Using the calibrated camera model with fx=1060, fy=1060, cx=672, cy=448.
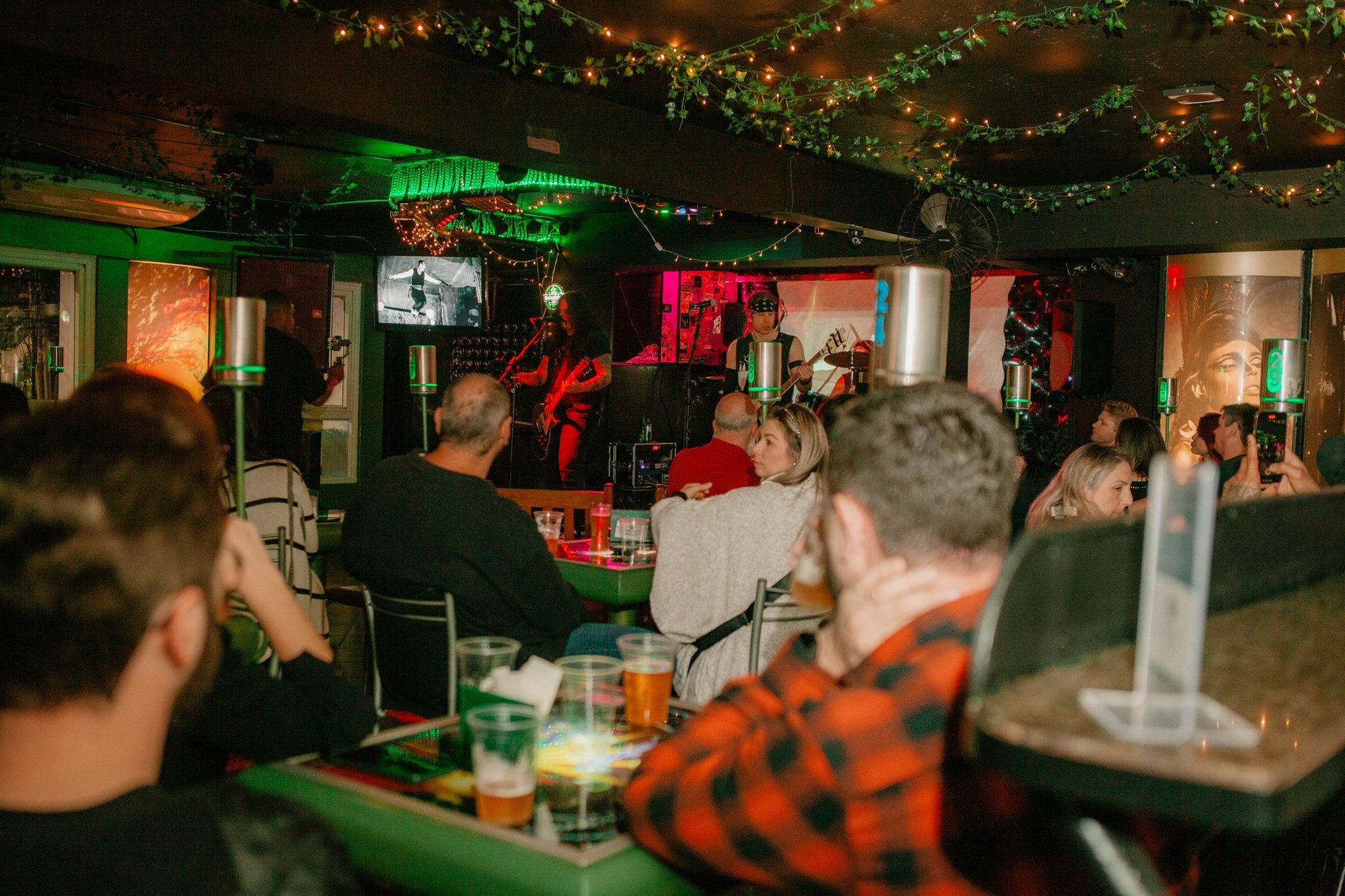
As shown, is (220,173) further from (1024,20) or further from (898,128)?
(1024,20)

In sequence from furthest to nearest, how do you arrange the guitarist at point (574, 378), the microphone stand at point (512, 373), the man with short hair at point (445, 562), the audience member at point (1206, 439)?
the microphone stand at point (512, 373) < the guitarist at point (574, 378) < the audience member at point (1206, 439) < the man with short hair at point (445, 562)

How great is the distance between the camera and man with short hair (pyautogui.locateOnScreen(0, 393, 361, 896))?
0.93 m

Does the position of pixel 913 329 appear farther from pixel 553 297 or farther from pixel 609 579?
pixel 553 297

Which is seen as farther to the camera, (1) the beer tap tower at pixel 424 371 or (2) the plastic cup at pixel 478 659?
(1) the beer tap tower at pixel 424 371

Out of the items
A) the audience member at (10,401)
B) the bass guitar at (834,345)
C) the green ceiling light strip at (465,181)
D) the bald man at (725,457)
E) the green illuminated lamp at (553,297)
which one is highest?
the green ceiling light strip at (465,181)

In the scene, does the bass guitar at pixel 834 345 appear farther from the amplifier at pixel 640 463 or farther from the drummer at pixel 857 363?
the amplifier at pixel 640 463

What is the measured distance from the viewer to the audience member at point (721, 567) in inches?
132

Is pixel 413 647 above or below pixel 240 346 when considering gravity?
below

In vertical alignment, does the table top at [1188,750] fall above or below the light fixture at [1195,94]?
below

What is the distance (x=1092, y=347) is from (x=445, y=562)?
23.8 ft

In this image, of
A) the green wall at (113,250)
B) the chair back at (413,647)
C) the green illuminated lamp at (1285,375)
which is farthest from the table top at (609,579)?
the green wall at (113,250)

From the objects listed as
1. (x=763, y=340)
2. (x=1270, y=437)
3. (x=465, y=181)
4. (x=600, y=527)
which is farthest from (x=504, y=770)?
(x=1270, y=437)

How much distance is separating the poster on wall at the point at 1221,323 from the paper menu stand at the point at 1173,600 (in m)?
8.51

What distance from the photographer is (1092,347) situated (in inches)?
349
